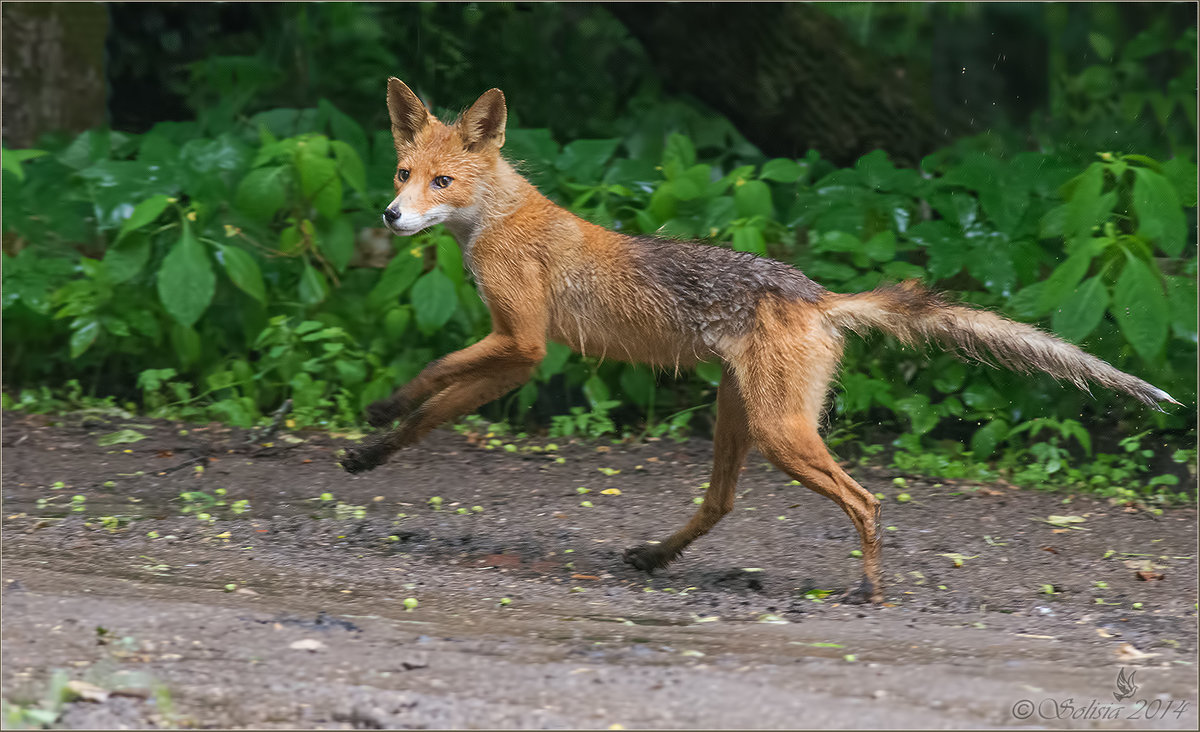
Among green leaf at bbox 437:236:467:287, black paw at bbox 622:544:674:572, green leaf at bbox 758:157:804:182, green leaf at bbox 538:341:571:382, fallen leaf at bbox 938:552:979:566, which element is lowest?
black paw at bbox 622:544:674:572

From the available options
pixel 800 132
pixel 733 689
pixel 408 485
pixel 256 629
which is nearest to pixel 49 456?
pixel 408 485

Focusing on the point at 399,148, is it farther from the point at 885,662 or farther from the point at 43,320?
the point at 43,320

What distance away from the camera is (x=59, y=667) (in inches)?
134

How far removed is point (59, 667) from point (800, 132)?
7306 millimetres

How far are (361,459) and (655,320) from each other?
1.54 metres

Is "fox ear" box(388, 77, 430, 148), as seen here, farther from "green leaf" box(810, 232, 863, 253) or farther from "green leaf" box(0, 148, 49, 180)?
"green leaf" box(0, 148, 49, 180)

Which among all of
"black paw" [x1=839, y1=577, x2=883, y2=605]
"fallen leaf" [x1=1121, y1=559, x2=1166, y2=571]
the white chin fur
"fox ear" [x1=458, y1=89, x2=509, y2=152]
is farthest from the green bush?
"black paw" [x1=839, y1=577, x2=883, y2=605]

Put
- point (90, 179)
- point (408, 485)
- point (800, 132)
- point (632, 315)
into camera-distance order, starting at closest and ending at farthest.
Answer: point (632, 315) < point (408, 485) < point (90, 179) < point (800, 132)

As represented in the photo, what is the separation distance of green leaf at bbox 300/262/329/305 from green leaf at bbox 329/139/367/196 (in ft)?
2.18

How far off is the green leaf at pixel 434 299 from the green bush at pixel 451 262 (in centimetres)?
1

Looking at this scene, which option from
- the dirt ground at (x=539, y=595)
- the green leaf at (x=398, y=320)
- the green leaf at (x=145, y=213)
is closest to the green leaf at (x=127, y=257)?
the green leaf at (x=145, y=213)

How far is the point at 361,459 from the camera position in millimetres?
5410

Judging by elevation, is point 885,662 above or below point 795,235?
below

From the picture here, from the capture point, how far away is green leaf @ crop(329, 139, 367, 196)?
737cm
